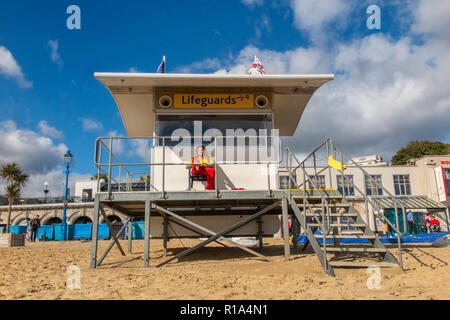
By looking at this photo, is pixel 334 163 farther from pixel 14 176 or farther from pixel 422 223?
pixel 14 176

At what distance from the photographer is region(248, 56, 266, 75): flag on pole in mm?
9203

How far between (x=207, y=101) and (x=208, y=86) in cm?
37

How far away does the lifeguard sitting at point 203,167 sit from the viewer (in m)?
7.98

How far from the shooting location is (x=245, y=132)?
8.77 m

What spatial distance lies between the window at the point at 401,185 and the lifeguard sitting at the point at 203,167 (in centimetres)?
3932

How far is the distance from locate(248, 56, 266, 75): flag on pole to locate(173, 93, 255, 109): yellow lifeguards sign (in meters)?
0.95

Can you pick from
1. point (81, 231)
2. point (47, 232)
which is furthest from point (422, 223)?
point (47, 232)

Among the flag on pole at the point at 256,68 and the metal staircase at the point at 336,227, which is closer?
the metal staircase at the point at 336,227

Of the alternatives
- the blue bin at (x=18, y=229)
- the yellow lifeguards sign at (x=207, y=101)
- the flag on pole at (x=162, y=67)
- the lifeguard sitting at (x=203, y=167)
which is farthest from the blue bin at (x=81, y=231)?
the lifeguard sitting at (x=203, y=167)

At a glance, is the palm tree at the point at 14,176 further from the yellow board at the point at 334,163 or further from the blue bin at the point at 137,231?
the yellow board at the point at 334,163

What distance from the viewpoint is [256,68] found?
932cm

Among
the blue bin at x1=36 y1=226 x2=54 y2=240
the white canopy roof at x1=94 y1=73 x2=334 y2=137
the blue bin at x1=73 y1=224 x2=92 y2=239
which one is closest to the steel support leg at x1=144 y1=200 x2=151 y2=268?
the white canopy roof at x1=94 y1=73 x2=334 y2=137

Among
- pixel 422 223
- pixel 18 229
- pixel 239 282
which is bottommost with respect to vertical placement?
pixel 239 282

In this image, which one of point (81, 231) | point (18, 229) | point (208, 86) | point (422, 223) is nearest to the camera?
point (208, 86)
